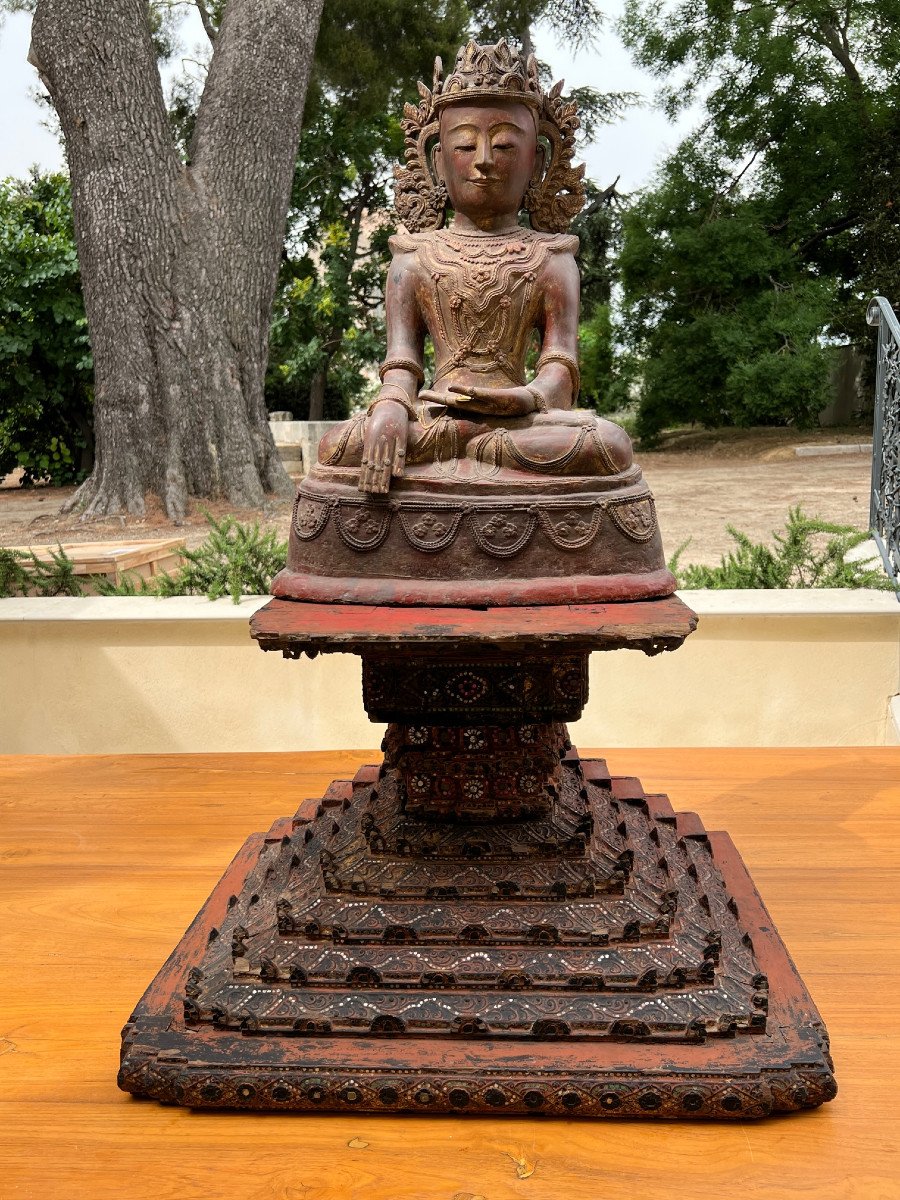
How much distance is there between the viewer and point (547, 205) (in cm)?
209

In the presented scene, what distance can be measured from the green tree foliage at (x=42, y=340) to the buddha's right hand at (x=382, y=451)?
320 inches

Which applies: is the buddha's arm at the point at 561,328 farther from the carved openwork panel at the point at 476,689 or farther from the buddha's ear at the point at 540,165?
the carved openwork panel at the point at 476,689

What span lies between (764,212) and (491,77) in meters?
9.78

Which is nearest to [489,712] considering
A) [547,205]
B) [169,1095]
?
[169,1095]

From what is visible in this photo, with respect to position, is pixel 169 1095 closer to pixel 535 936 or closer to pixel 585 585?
pixel 535 936

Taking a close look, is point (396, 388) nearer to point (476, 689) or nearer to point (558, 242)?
point (558, 242)

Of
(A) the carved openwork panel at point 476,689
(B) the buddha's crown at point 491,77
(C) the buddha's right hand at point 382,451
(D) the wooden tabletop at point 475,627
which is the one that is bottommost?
(A) the carved openwork panel at point 476,689

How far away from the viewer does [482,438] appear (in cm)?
176

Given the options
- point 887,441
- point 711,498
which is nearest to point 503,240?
point 887,441

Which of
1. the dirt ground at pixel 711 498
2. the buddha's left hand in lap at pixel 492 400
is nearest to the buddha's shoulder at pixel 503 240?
the buddha's left hand in lap at pixel 492 400

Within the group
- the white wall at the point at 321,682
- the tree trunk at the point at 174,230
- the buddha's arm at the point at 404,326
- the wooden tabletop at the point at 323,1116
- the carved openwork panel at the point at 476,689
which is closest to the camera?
the wooden tabletop at the point at 323,1116

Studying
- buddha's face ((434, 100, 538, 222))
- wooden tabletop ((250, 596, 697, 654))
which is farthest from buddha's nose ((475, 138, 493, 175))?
wooden tabletop ((250, 596, 697, 654))

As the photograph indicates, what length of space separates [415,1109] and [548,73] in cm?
1009

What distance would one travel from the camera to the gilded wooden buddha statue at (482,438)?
5.57 ft
